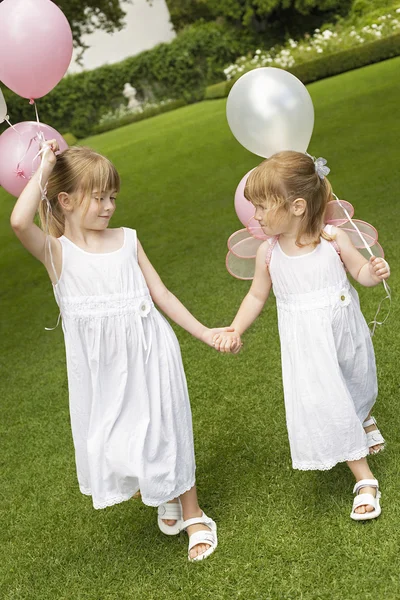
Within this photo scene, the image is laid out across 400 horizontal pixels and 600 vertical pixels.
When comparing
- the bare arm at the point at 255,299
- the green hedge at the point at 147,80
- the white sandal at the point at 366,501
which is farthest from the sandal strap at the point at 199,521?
the green hedge at the point at 147,80

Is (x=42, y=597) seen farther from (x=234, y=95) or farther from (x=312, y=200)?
(x=234, y=95)

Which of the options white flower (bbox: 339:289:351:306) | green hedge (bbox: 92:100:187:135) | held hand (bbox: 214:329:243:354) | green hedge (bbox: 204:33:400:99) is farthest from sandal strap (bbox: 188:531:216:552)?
green hedge (bbox: 92:100:187:135)

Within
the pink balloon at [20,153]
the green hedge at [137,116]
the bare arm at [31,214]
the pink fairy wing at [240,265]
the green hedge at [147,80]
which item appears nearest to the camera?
the bare arm at [31,214]

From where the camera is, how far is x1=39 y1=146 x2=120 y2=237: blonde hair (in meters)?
2.46

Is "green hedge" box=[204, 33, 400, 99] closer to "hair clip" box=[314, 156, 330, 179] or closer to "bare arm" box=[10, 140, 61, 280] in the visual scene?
"hair clip" box=[314, 156, 330, 179]

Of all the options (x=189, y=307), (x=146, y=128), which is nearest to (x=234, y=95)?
(x=189, y=307)

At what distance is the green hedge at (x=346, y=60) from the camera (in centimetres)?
1521

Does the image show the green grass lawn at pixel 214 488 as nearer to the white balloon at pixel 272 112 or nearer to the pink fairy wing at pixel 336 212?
the pink fairy wing at pixel 336 212

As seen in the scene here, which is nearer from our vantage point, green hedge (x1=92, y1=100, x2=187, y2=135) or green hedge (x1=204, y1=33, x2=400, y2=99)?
green hedge (x1=204, y1=33, x2=400, y2=99)

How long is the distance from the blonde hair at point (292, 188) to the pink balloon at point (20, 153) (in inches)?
27.6

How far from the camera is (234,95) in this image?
2773mm

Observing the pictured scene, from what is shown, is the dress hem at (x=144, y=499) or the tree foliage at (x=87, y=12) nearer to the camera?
the dress hem at (x=144, y=499)

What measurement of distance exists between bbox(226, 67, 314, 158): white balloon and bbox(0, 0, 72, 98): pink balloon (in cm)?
66

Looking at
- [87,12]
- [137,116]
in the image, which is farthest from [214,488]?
[137,116]
